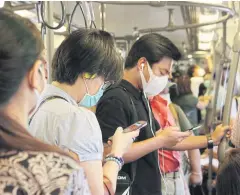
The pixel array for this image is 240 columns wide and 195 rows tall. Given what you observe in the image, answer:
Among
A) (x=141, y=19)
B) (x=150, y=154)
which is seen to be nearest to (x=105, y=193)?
(x=150, y=154)

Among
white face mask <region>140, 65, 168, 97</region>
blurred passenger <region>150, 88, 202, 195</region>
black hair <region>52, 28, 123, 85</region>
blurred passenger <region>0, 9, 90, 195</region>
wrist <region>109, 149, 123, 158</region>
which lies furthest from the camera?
blurred passenger <region>150, 88, 202, 195</region>

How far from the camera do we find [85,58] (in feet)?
4.32

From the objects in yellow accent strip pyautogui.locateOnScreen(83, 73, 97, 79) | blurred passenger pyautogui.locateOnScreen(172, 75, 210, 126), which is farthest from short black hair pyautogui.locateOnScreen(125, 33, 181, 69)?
blurred passenger pyautogui.locateOnScreen(172, 75, 210, 126)

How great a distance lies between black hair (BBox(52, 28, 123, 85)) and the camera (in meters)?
1.32

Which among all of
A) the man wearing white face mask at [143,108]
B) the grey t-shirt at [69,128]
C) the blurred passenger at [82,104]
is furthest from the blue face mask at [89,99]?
the man wearing white face mask at [143,108]

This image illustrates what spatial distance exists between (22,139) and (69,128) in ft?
1.15

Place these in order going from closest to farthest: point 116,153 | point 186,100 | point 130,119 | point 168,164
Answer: point 116,153
point 130,119
point 168,164
point 186,100

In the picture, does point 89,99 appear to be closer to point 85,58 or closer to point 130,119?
point 85,58

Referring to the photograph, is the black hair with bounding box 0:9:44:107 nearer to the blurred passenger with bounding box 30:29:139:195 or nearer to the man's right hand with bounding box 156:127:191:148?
the blurred passenger with bounding box 30:29:139:195

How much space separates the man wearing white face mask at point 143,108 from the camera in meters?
1.74

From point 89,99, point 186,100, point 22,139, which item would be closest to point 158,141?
point 89,99

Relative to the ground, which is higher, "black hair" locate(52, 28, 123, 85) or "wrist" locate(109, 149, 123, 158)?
"black hair" locate(52, 28, 123, 85)

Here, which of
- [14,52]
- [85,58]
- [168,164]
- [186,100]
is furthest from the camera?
[186,100]

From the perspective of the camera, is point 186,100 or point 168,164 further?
point 186,100
